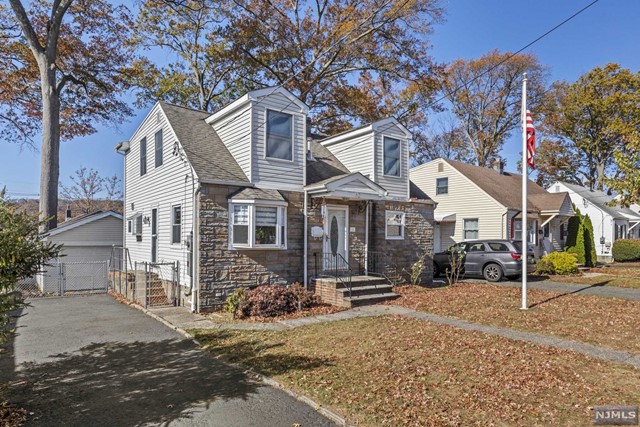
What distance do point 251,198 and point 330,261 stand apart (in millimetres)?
→ 3489

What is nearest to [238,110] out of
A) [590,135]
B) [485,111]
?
[485,111]

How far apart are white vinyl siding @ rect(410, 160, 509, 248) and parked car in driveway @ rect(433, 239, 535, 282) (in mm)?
4578

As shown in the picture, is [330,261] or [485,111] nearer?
[330,261]

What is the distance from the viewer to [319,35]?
21.9 metres

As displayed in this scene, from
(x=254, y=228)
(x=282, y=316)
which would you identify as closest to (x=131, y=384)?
(x=282, y=316)

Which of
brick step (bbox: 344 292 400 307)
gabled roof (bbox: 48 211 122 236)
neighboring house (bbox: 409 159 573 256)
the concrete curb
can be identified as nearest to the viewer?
the concrete curb

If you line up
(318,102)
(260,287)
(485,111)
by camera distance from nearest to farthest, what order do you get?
(260,287), (318,102), (485,111)

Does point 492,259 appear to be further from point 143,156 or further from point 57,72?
point 57,72

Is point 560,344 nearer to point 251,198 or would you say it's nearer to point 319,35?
point 251,198

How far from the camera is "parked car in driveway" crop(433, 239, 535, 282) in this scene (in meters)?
15.2

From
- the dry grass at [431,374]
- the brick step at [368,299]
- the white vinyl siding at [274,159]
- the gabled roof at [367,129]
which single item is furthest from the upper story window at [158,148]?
the brick step at [368,299]

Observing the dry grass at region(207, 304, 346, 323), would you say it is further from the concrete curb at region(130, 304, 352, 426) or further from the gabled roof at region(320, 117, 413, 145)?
the gabled roof at region(320, 117, 413, 145)

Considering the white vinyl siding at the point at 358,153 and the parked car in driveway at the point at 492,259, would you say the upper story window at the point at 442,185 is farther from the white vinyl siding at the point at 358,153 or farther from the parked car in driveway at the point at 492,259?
the white vinyl siding at the point at 358,153

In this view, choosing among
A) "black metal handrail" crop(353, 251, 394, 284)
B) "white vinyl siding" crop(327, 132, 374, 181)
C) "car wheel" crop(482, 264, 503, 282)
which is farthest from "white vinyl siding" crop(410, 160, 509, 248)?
"white vinyl siding" crop(327, 132, 374, 181)
